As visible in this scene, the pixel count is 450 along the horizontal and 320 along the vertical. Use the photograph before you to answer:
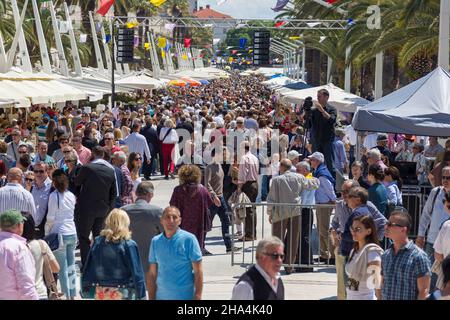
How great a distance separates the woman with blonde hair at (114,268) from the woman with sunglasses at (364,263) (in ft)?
5.94

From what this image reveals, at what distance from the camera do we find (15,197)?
1173cm

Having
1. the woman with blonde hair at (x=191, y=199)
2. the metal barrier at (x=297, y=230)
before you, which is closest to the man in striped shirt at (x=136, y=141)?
the metal barrier at (x=297, y=230)

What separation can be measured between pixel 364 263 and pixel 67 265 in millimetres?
4169

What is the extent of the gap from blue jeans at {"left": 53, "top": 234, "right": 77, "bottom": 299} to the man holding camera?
Result: 7.95 meters

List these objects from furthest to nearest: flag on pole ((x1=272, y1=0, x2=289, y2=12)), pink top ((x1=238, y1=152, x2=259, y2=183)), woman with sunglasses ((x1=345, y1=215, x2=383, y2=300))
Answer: flag on pole ((x1=272, y1=0, x2=289, y2=12)), pink top ((x1=238, y1=152, x2=259, y2=183)), woman with sunglasses ((x1=345, y1=215, x2=383, y2=300))

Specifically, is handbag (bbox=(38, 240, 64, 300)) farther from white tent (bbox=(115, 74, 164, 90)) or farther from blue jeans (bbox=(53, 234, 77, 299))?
white tent (bbox=(115, 74, 164, 90))

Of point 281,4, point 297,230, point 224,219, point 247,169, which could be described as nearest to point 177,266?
point 297,230

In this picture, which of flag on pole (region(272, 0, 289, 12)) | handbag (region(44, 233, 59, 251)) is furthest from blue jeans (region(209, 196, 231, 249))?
flag on pole (region(272, 0, 289, 12))

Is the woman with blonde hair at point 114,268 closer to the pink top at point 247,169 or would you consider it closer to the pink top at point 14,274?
the pink top at point 14,274

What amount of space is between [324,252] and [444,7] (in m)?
10.5

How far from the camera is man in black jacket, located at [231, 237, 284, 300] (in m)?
6.97

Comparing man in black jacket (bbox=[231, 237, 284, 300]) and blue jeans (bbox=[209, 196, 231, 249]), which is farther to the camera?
blue jeans (bbox=[209, 196, 231, 249])
